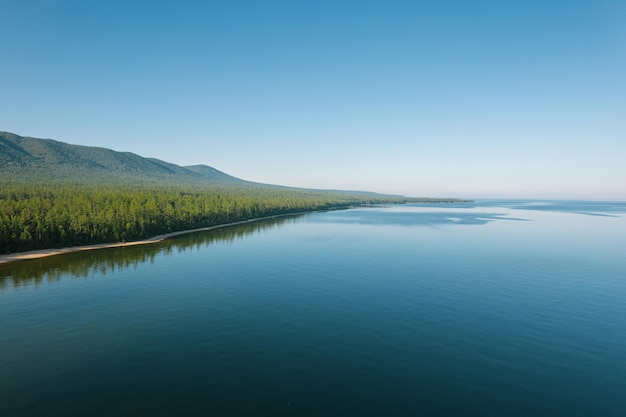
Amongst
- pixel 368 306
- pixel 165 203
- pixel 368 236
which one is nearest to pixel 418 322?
pixel 368 306

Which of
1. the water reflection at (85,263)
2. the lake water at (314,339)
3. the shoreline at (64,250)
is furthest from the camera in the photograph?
the shoreline at (64,250)

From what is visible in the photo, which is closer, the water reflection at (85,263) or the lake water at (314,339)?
the lake water at (314,339)

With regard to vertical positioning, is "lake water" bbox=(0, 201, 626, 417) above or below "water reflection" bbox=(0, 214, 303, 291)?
above

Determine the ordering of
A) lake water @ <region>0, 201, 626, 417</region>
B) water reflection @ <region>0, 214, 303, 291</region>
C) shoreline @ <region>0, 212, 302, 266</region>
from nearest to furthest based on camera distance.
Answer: lake water @ <region>0, 201, 626, 417</region> → water reflection @ <region>0, 214, 303, 291</region> → shoreline @ <region>0, 212, 302, 266</region>

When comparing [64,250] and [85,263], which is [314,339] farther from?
[64,250]

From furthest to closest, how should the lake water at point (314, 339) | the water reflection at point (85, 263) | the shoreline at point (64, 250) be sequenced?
the shoreline at point (64, 250) < the water reflection at point (85, 263) < the lake water at point (314, 339)

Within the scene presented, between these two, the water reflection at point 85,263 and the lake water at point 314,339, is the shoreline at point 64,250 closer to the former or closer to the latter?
the water reflection at point 85,263

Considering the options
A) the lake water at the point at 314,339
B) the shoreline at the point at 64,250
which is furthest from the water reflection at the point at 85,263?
the shoreline at the point at 64,250

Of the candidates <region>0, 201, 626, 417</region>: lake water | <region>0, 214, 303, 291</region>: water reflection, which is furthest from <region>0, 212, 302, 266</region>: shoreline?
<region>0, 201, 626, 417</region>: lake water

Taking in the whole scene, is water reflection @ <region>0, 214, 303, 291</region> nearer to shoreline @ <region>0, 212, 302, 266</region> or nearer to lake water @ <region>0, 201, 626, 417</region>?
lake water @ <region>0, 201, 626, 417</region>

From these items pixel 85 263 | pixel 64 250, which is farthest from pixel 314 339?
pixel 64 250
